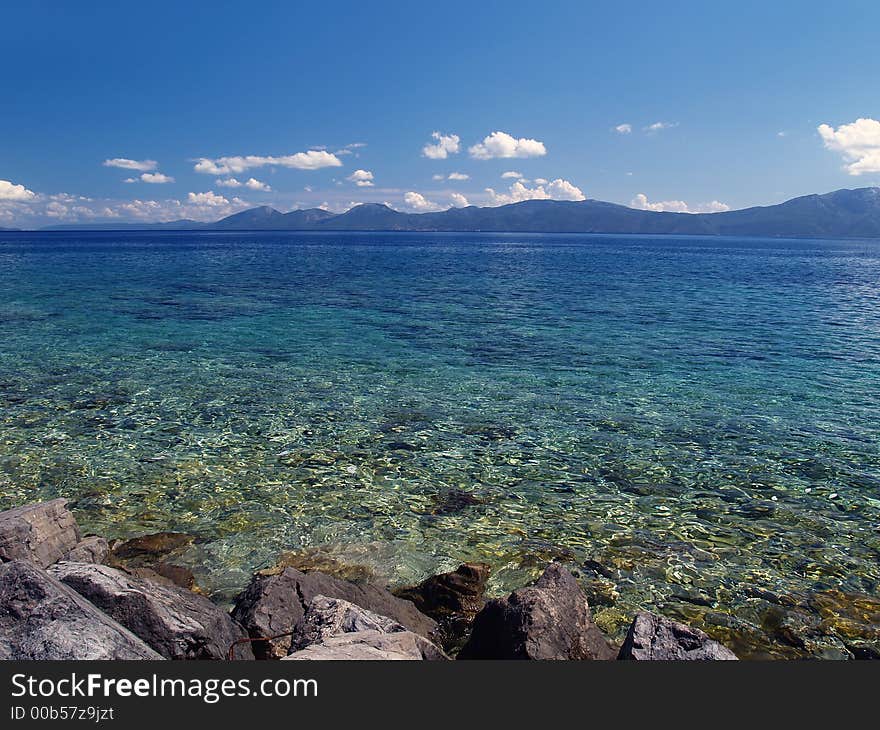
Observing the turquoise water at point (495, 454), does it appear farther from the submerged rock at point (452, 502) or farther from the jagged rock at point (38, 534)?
the jagged rock at point (38, 534)

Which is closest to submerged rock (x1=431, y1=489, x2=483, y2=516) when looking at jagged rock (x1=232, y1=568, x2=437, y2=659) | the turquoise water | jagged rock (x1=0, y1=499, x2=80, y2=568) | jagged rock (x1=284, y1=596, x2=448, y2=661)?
the turquoise water

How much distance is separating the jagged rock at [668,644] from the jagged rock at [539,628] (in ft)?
2.79

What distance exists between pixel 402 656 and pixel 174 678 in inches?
101

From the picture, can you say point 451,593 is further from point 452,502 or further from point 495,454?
point 495,454

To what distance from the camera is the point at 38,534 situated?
33.1 ft

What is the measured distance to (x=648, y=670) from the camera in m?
6.62

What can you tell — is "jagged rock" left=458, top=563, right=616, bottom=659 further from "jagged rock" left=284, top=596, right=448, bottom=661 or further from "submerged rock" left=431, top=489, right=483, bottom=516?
"submerged rock" left=431, top=489, right=483, bottom=516

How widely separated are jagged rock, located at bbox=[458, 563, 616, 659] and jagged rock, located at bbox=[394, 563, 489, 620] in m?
1.45

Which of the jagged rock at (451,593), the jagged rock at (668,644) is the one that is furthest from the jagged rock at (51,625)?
the jagged rock at (668,644)

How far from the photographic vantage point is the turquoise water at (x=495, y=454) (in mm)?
11555

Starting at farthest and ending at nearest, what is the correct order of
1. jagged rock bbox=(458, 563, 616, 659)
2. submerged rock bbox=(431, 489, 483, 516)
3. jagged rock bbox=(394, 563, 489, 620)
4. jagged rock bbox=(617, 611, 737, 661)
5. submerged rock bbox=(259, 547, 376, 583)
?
submerged rock bbox=(431, 489, 483, 516) < submerged rock bbox=(259, 547, 376, 583) < jagged rock bbox=(394, 563, 489, 620) < jagged rock bbox=(458, 563, 616, 659) < jagged rock bbox=(617, 611, 737, 661)

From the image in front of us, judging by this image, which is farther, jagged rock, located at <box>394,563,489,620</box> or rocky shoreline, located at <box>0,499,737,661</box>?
jagged rock, located at <box>394,563,489,620</box>

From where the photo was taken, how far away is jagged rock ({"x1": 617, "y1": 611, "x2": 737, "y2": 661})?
24.1ft

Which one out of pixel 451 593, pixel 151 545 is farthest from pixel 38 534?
pixel 451 593
